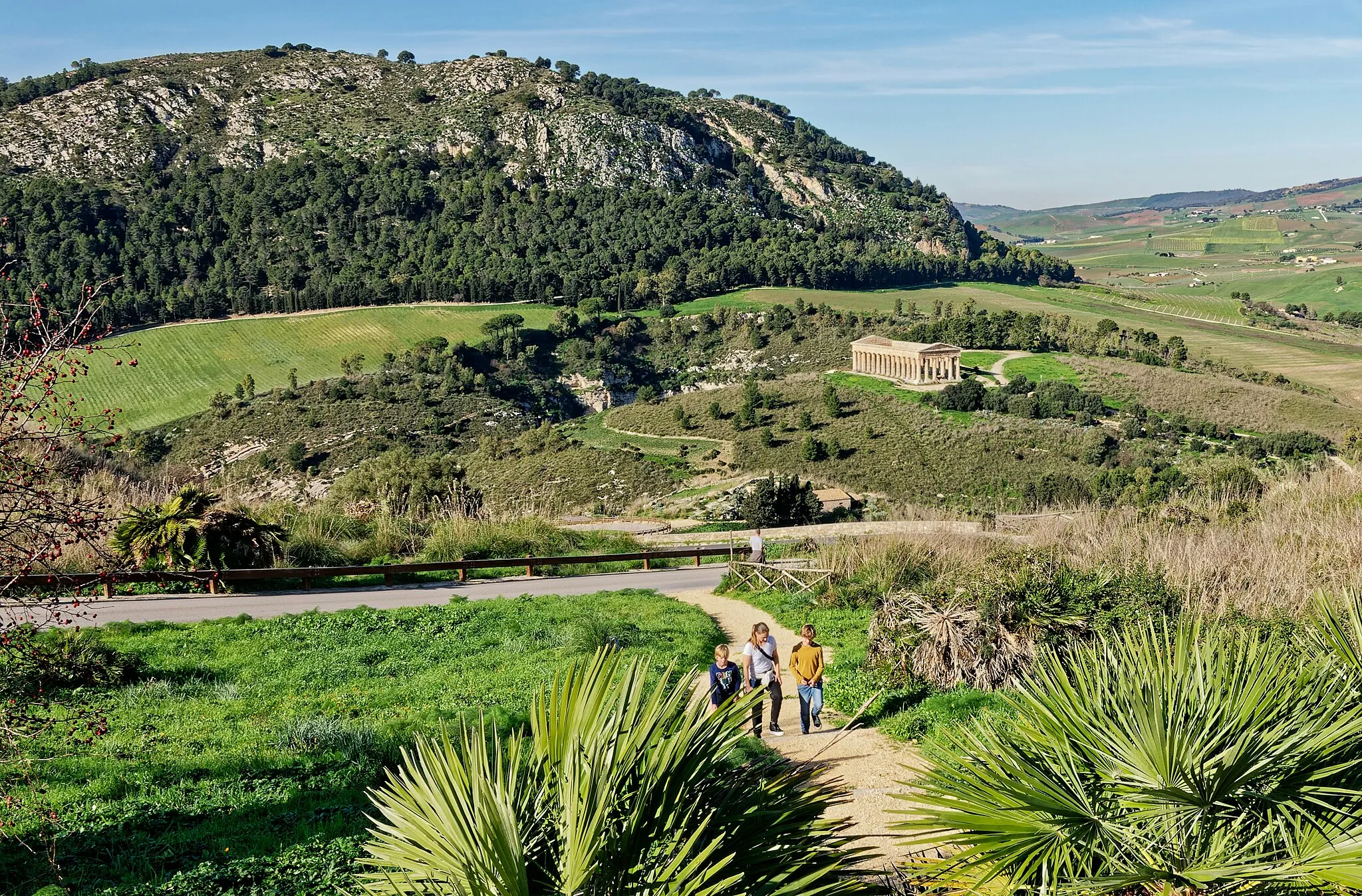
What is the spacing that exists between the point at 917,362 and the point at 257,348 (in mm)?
54693

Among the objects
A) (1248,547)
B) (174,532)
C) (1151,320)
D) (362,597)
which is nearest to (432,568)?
(362,597)

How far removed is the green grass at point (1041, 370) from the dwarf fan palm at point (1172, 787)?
6336 centimetres

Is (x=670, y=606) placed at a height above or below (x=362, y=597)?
below

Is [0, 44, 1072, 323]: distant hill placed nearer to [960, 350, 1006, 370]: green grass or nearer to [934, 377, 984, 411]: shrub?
[960, 350, 1006, 370]: green grass

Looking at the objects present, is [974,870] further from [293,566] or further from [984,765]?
[293,566]

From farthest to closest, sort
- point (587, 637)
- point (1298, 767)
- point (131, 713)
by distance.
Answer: point (587, 637), point (131, 713), point (1298, 767)

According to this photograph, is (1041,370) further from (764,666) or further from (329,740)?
(329,740)

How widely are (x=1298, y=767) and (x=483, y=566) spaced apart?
17113mm

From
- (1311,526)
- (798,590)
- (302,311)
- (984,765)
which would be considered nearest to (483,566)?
(798,590)

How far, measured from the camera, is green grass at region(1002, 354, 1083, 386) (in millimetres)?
65000

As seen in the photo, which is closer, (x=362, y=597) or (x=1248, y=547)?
(x=1248, y=547)

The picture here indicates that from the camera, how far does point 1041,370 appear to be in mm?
67500

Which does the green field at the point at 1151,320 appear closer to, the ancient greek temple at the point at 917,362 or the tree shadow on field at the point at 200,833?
the ancient greek temple at the point at 917,362

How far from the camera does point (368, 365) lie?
81.0 meters
